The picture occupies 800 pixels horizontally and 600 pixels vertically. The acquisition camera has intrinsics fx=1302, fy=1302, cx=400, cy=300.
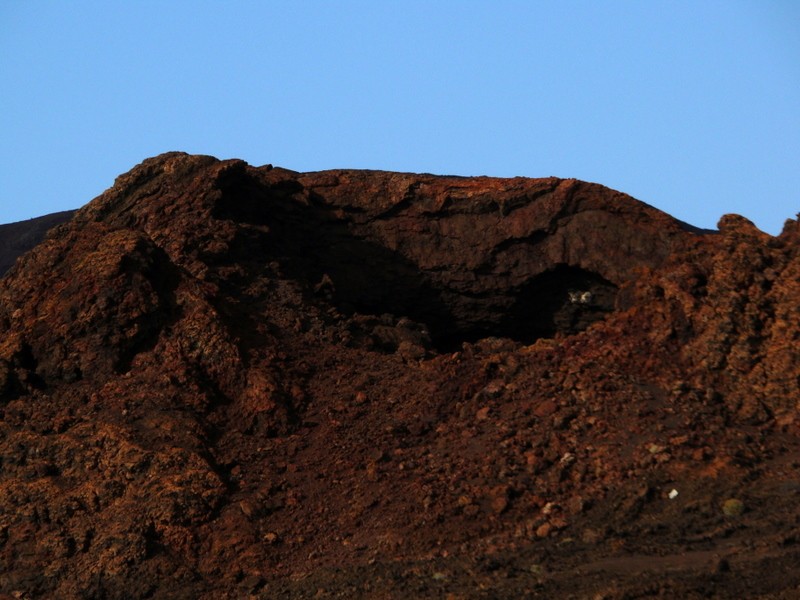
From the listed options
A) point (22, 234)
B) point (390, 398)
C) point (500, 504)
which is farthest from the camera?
point (22, 234)

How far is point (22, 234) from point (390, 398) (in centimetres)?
2769

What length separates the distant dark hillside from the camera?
35.5 m

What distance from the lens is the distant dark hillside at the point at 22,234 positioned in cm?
3550

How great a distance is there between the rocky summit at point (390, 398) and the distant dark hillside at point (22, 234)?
2144cm

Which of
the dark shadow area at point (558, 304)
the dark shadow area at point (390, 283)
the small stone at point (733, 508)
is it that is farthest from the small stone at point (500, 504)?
the dark shadow area at point (558, 304)

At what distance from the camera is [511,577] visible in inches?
368

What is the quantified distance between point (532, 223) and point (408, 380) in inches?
119

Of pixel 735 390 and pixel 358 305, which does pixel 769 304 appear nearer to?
pixel 735 390

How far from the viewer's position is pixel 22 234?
37.4m

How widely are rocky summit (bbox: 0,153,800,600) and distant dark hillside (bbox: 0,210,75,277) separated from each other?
844 inches

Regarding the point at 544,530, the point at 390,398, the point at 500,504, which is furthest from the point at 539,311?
the point at 544,530

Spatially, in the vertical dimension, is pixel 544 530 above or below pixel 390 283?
below

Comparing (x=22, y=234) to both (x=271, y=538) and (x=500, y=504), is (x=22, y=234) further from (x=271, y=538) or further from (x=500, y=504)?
(x=500, y=504)

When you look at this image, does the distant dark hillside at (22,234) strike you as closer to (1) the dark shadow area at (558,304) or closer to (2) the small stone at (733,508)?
(1) the dark shadow area at (558,304)
